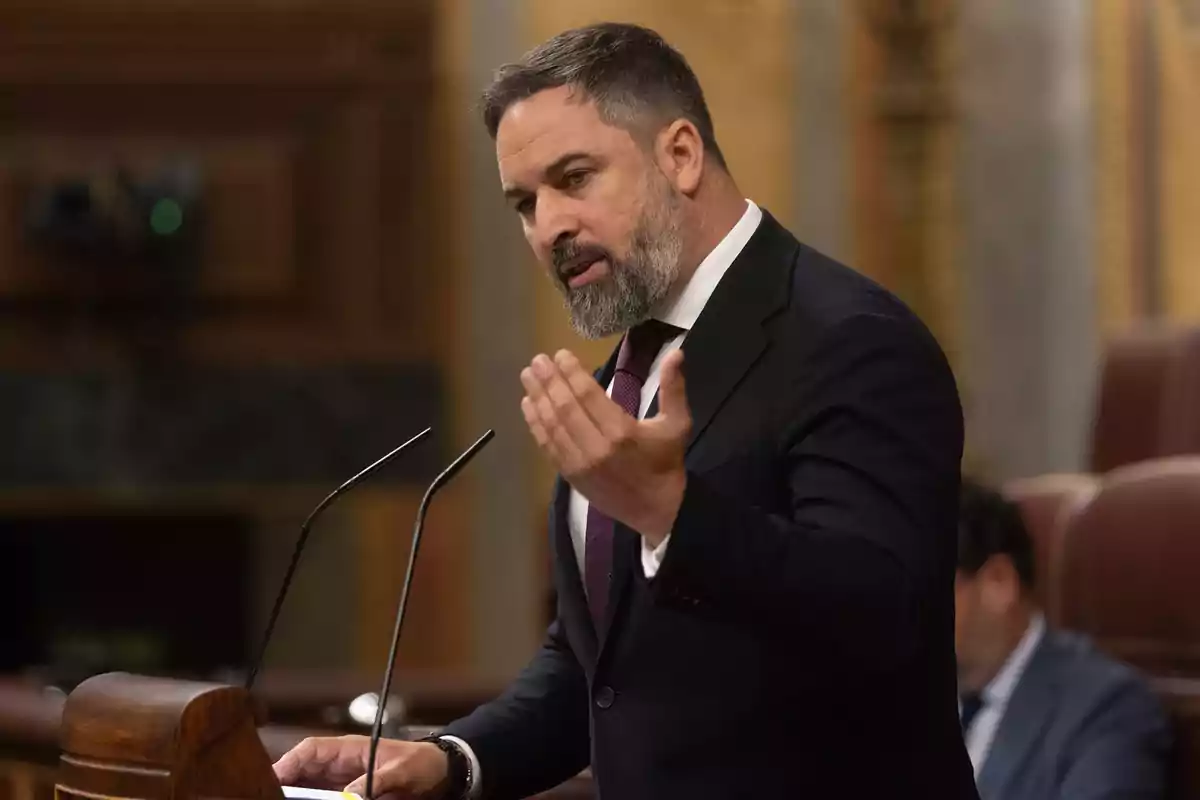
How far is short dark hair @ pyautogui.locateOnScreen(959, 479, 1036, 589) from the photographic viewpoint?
273cm

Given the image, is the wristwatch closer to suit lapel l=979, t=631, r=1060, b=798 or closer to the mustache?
the mustache

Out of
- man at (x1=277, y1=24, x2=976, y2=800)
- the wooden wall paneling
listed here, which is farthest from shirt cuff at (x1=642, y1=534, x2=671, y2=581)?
the wooden wall paneling

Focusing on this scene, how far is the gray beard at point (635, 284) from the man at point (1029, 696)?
44.8 inches

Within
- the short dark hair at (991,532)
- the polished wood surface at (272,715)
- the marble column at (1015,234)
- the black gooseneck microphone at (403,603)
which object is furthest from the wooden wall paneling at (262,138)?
the black gooseneck microphone at (403,603)

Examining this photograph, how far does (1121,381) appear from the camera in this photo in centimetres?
370

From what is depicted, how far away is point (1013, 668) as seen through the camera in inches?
105

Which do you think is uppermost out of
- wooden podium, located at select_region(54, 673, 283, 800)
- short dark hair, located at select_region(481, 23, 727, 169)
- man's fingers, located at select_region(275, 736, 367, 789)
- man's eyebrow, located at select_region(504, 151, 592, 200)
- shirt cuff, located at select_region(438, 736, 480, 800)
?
short dark hair, located at select_region(481, 23, 727, 169)

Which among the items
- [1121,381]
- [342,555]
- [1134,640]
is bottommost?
[342,555]

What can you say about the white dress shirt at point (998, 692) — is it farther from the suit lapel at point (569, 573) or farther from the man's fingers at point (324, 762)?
the man's fingers at point (324, 762)

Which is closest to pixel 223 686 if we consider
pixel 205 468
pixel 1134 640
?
pixel 1134 640

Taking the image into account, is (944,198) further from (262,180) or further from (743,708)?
(743,708)

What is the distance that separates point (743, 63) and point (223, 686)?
4186 mm

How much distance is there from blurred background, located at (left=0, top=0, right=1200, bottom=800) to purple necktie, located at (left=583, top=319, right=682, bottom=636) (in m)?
3.44

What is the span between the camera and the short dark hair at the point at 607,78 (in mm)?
1587
